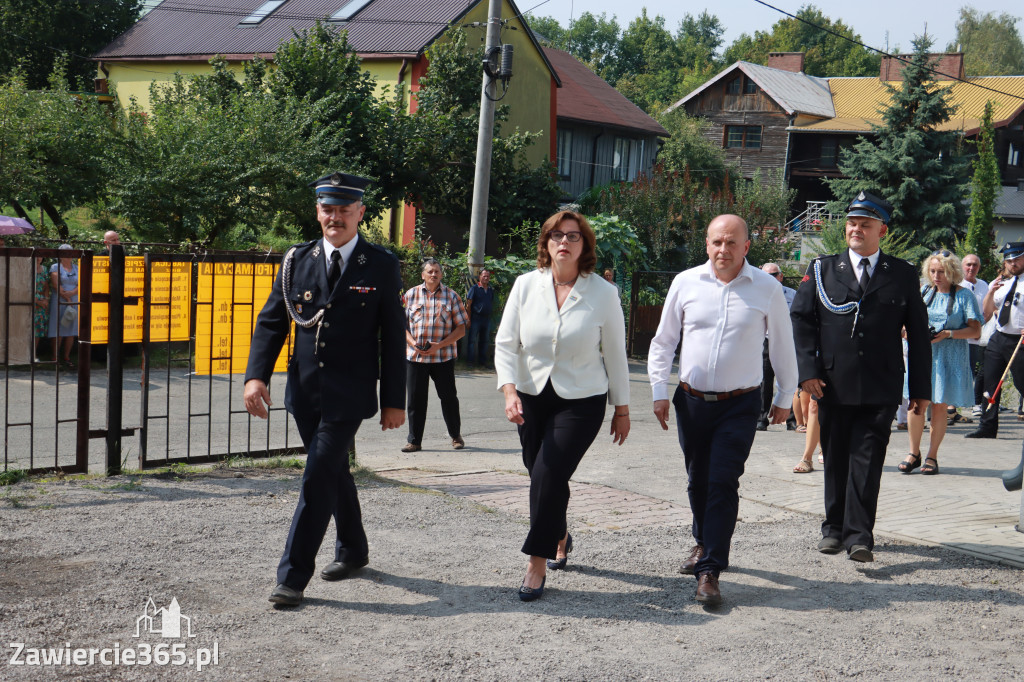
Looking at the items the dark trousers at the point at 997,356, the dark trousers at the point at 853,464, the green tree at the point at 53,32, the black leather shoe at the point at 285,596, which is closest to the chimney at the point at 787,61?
the green tree at the point at 53,32

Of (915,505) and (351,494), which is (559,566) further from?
(915,505)

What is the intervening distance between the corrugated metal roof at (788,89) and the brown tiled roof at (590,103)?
43.4ft

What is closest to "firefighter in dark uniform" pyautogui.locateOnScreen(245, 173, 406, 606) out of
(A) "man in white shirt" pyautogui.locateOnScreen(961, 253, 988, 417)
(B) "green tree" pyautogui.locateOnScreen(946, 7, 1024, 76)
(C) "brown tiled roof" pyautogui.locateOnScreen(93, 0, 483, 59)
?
(A) "man in white shirt" pyautogui.locateOnScreen(961, 253, 988, 417)

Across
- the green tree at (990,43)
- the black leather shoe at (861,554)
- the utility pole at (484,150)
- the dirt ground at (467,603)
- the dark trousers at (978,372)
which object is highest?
the green tree at (990,43)

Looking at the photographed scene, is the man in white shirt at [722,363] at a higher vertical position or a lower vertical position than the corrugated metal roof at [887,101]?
lower

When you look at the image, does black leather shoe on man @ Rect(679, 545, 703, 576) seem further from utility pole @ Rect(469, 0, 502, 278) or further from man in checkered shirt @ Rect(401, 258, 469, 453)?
utility pole @ Rect(469, 0, 502, 278)

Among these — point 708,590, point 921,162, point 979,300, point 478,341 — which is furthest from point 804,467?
point 921,162

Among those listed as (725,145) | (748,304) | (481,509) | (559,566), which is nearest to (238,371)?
(481,509)

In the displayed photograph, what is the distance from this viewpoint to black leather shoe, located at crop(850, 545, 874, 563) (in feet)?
19.1

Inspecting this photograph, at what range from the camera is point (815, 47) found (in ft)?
298

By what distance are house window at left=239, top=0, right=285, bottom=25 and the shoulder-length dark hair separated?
30.9m

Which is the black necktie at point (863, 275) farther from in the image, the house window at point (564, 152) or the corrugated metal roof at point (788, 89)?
the corrugated metal roof at point (788, 89)

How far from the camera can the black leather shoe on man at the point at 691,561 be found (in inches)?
220

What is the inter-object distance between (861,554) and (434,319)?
4977 mm
